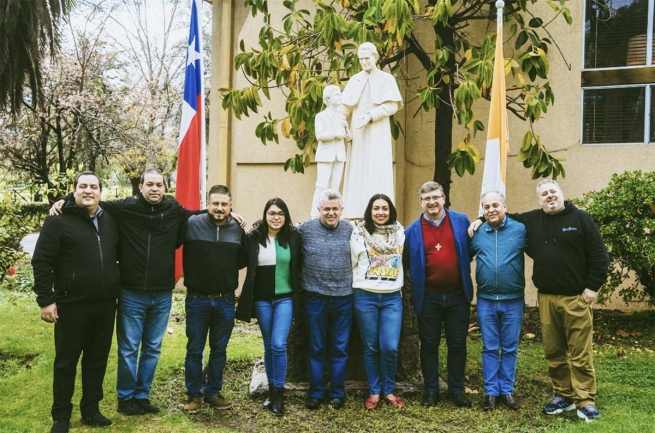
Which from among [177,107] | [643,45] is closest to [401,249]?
[643,45]

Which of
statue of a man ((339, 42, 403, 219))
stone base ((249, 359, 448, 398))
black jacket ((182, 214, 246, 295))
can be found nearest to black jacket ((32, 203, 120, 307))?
black jacket ((182, 214, 246, 295))

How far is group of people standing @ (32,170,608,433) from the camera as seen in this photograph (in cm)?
446

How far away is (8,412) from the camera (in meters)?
4.70

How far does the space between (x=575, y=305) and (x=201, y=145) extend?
12.1 ft

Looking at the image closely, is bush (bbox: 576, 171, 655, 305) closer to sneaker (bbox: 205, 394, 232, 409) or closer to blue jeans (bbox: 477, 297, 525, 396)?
blue jeans (bbox: 477, 297, 525, 396)

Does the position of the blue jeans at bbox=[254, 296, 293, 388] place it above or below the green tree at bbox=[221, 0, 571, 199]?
below

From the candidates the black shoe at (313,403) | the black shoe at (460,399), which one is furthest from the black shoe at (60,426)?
the black shoe at (460,399)

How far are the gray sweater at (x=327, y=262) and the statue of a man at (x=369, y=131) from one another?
852 millimetres

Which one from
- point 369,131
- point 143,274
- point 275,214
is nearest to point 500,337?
point 275,214

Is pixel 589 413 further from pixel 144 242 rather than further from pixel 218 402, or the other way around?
pixel 144 242

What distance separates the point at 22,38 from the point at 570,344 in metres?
6.34

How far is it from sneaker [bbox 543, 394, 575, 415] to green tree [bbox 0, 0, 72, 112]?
6.16m

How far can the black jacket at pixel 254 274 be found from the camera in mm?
4594

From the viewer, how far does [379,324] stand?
4.71 m
